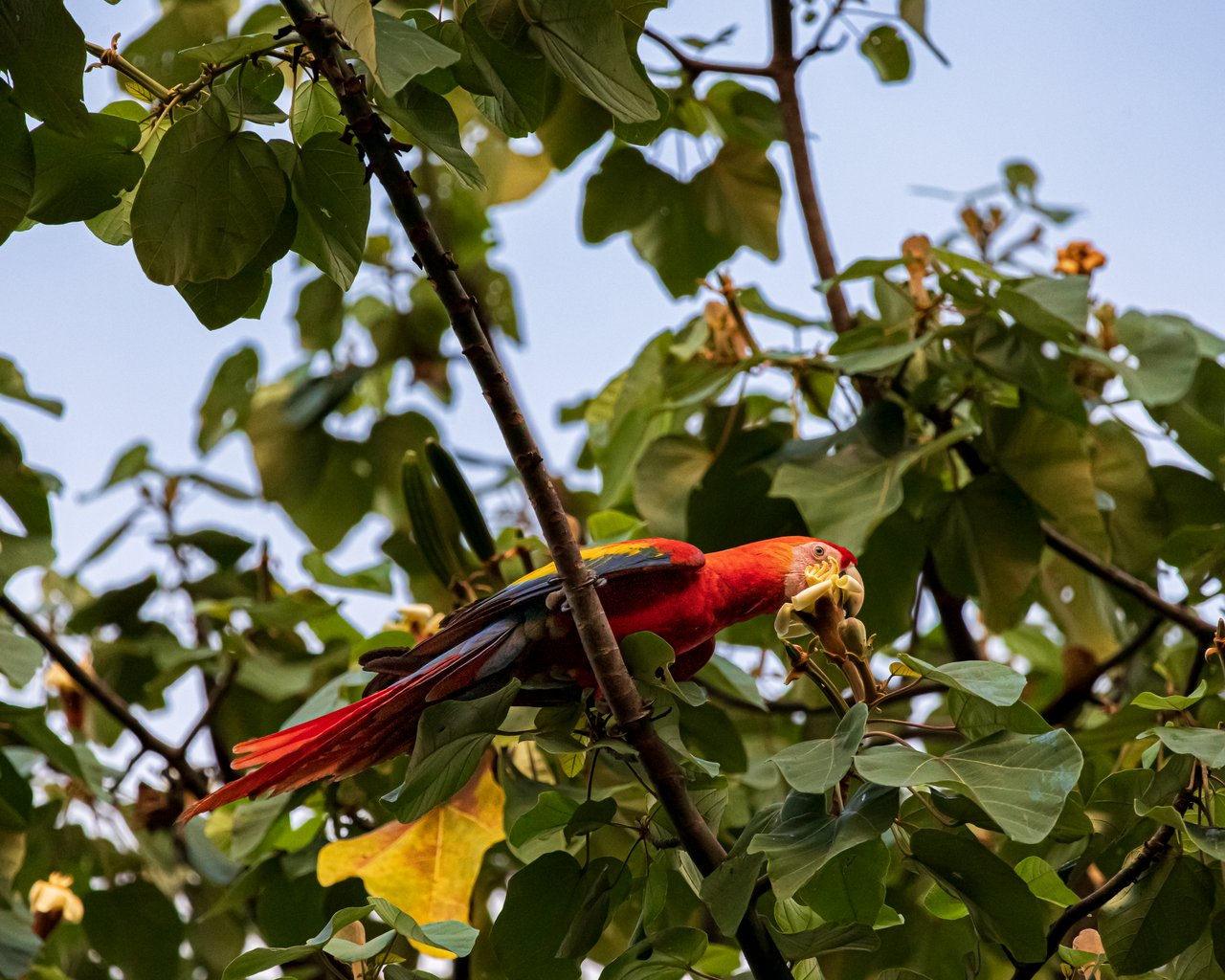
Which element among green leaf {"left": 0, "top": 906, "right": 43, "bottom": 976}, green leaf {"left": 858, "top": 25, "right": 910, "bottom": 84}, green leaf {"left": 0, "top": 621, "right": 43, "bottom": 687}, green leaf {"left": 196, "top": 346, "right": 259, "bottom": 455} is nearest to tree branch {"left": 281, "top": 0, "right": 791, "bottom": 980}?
green leaf {"left": 0, "top": 621, "right": 43, "bottom": 687}

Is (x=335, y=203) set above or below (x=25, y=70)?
below

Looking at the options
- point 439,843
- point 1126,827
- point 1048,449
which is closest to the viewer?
point 1126,827

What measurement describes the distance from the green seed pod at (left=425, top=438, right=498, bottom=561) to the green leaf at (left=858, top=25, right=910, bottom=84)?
1.25 metres

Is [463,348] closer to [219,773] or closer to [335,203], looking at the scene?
[335,203]

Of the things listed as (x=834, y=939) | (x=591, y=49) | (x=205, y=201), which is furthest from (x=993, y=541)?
(x=205, y=201)

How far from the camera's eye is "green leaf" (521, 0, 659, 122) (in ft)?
3.49

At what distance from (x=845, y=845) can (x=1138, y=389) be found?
119 centimetres

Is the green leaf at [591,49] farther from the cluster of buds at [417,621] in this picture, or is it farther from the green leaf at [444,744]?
the cluster of buds at [417,621]

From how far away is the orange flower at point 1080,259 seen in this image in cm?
227

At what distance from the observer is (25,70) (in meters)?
1.01

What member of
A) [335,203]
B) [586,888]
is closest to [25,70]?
[335,203]

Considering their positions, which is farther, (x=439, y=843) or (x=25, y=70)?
(x=439, y=843)

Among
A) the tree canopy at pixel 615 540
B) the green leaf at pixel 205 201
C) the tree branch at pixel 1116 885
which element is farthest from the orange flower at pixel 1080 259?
the green leaf at pixel 205 201

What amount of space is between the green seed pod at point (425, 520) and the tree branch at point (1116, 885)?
1.02 m
